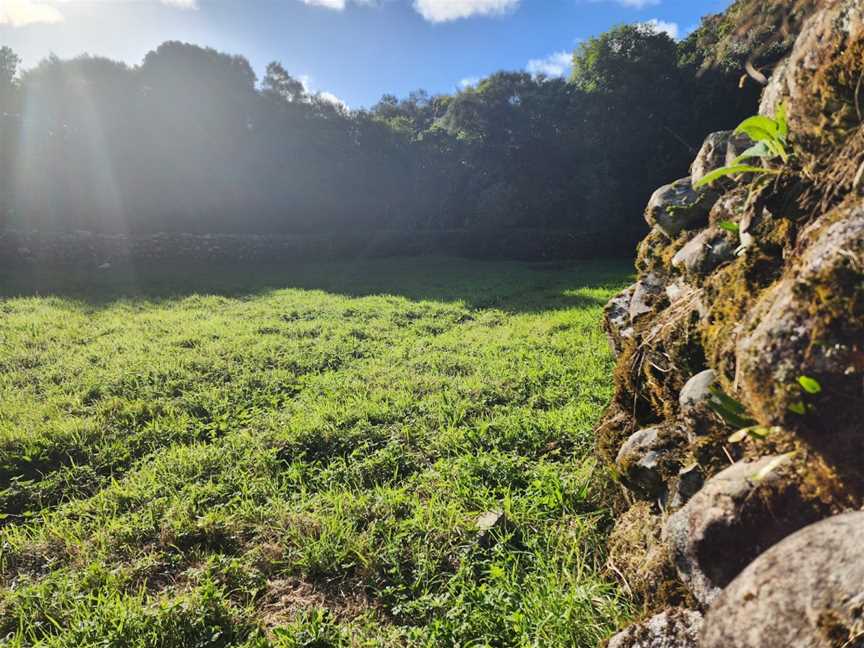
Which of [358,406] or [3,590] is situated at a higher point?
[358,406]

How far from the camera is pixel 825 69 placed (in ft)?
4.62

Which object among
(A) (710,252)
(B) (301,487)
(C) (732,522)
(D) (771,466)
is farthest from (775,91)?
(B) (301,487)

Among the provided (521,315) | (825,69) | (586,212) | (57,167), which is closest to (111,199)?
(57,167)

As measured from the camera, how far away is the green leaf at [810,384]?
109cm

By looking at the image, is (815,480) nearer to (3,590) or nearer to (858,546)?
(858,546)

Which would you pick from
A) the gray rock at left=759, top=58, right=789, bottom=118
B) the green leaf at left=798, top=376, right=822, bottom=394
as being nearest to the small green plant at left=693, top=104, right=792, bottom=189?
the gray rock at left=759, top=58, right=789, bottom=118

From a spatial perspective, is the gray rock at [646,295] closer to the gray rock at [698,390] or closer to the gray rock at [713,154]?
the gray rock at [713,154]

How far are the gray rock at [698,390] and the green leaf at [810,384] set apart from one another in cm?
55

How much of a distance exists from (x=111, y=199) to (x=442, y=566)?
21119 mm

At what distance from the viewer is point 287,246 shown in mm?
17312

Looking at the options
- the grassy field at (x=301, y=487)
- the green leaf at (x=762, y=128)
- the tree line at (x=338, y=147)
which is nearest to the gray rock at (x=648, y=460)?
the grassy field at (x=301, y=487)

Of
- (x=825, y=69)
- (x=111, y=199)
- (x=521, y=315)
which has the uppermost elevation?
(x=111, y=199)

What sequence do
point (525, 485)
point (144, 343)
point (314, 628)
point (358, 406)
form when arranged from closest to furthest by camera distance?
point (314, 628) → point (525, 485) → point (358, 406) → point (144, 343)

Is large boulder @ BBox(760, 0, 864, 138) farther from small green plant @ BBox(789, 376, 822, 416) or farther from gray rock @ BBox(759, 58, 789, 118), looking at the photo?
small green plant @ BBox(789, 376, 822, 416)
